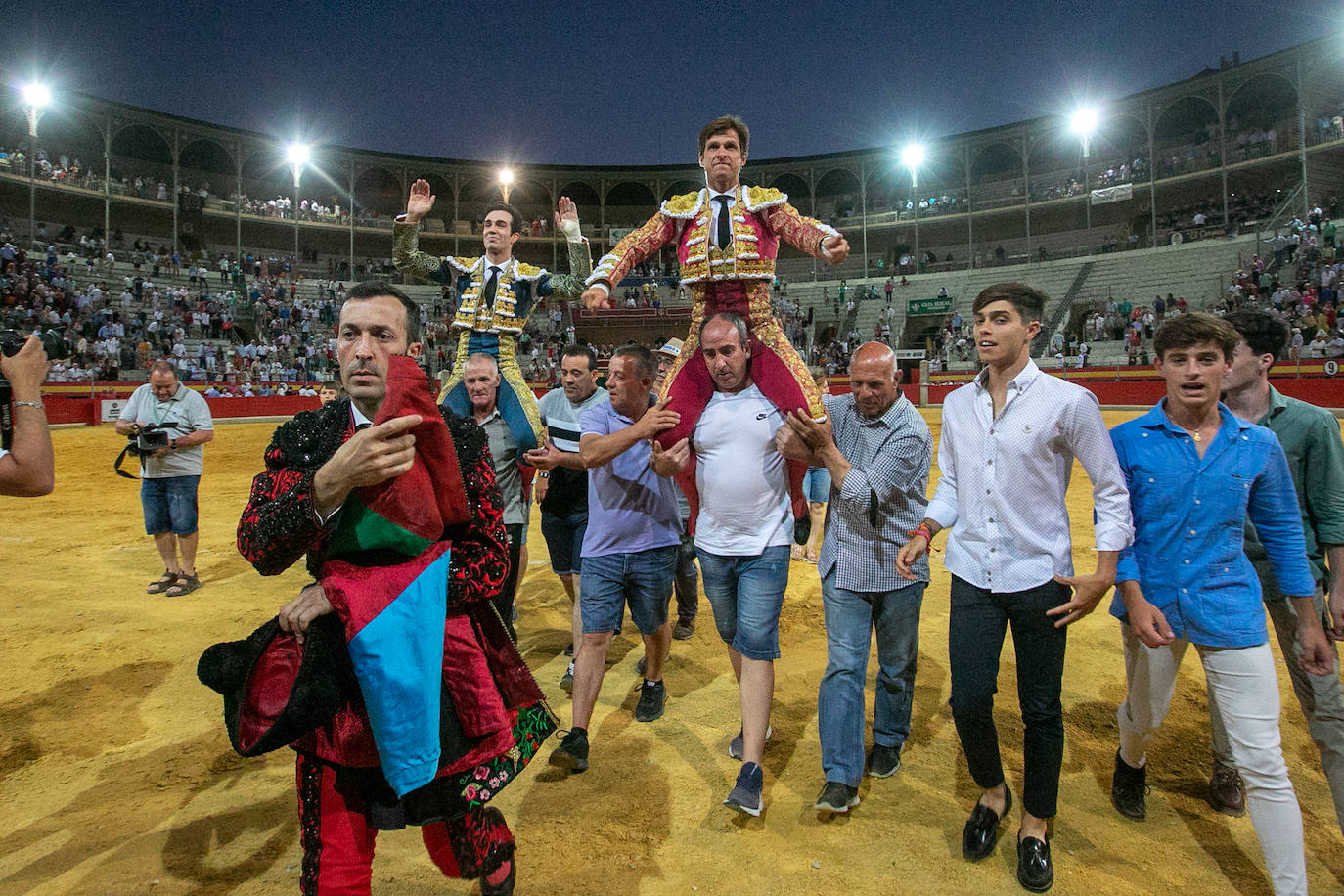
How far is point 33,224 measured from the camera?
30.8 meters

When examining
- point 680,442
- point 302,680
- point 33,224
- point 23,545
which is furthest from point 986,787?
point 33,224

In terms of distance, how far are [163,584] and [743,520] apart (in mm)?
5807

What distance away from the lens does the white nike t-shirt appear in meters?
3.34

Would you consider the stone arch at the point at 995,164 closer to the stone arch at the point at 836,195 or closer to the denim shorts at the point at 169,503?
the stone arch at the point at 836,195

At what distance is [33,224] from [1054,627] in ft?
133

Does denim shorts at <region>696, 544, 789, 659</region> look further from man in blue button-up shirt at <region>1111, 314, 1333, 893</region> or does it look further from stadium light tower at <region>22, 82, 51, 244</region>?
stadium light tower at <region>22, 82, 51, 244</region>

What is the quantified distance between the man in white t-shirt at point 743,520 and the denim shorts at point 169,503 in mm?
5116

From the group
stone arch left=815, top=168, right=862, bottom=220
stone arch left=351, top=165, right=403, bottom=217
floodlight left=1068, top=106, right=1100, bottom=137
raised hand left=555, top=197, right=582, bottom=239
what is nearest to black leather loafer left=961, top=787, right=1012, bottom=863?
raised hand left=555, top=197, right=582, bottom=239

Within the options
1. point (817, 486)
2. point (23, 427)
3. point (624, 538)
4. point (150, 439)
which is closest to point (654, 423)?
point (624, 538)

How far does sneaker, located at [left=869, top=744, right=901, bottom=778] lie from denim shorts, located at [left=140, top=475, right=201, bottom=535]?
5841 millimetres

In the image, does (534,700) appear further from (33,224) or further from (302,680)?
(33,224)

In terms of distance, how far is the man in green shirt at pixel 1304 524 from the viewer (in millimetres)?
2723

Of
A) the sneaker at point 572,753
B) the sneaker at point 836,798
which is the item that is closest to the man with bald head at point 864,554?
the sneaker at point 836,798

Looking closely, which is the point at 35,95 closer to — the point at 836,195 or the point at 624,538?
the point at 836,195
